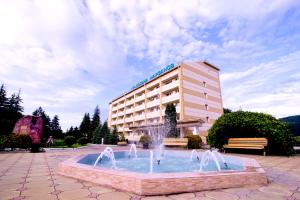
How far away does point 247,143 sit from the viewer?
12.3 metres

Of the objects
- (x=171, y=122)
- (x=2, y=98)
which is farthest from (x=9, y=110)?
(x=171, y=122)

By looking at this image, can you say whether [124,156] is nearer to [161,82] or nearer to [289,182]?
[289,182]

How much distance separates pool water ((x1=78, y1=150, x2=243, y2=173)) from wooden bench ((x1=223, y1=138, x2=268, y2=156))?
357 centimetres

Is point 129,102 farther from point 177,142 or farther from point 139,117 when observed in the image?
point 177,142

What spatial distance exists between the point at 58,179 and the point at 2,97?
51.4 meters

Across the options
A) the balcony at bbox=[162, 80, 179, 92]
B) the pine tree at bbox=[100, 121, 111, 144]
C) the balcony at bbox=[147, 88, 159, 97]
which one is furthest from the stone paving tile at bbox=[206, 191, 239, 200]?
the pine tree at bbox=[100, 121, 111, 144]

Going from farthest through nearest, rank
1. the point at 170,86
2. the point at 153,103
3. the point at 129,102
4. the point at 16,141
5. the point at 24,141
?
the point at 129,102
the point at 153,103
the point at 170,86
the point at 24,141
the point at 16,141

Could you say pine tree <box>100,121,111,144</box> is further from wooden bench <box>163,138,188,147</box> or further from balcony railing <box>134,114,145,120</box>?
wooden bench <box>163,138,188,147</box>

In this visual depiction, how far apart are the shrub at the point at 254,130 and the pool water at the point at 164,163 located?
3.97 metres

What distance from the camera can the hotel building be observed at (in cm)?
3188

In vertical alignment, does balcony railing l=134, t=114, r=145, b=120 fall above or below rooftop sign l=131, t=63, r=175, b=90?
below

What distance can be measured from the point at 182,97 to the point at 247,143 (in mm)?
19493

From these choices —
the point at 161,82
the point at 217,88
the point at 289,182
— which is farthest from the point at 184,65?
the point at 289,182

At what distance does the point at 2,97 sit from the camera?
4519cm
